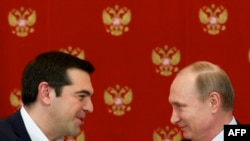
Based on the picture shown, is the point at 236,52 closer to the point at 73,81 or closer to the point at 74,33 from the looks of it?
the point at 74,33

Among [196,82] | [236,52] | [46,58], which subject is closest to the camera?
[196,82]

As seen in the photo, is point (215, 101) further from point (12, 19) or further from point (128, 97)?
point (12, 19)

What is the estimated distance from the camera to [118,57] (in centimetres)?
460

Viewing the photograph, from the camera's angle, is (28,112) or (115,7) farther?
(115,7)

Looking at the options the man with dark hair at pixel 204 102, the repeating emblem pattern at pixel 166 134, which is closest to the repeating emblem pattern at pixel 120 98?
the repeating emblem pattern at pixel 166 134

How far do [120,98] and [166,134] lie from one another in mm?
363

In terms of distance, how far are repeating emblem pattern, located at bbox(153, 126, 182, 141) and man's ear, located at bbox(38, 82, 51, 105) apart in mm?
1408

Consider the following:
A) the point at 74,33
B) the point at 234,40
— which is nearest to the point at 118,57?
the point at 74,33

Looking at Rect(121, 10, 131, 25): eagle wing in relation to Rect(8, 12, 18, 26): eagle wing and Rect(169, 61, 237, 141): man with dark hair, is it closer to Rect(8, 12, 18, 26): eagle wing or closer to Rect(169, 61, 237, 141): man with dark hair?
Rect(8, 12, 18, 26): eagle wing

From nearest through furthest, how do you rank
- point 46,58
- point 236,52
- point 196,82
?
point 196,82 < point 46,58 < point 236,52

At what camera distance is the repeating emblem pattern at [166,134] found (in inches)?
180

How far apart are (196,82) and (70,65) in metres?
0.59

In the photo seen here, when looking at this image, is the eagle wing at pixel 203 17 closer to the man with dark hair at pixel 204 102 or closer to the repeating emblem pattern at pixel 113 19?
the repeating emblem pattern at pixel 113 19

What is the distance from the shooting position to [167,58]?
4.62 metres
